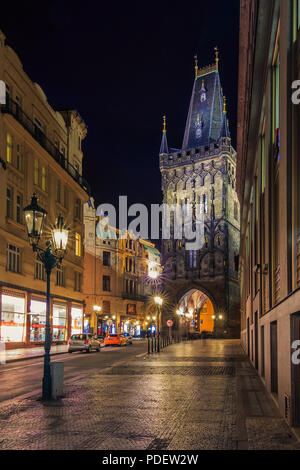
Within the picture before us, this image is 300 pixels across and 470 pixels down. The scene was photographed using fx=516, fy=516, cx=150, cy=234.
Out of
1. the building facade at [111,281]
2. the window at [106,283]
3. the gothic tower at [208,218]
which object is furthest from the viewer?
the gothic tower at [208,218]

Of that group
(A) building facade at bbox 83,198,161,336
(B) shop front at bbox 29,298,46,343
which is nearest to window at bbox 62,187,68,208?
(B) shop front at bbox 29,298,46,343

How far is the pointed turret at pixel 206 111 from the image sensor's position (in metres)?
85.2

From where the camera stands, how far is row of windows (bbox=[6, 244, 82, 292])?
32919mm

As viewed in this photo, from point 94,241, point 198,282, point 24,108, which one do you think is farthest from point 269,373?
point 198,282

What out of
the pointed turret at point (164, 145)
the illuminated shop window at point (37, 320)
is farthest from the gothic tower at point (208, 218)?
the illuminated shop window at point (37, 320)

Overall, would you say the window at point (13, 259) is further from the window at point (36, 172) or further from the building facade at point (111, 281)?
the building facade at point (111, 281)

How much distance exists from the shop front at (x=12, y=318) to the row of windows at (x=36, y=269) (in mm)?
1821

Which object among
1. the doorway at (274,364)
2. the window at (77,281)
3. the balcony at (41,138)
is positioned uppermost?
the balcony at (41,138)

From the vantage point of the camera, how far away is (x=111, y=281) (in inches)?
2766

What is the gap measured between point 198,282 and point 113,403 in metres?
66.8

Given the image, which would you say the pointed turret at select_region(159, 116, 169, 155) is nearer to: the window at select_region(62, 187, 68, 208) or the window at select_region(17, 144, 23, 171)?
the window at select_region(62, 187, 68, 208)

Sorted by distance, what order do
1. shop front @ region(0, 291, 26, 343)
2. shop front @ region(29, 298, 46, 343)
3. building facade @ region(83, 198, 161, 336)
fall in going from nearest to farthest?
shop front @ region(0, 291, 26, 343), shop front @ region(29, 298, 46, 343), building facade @ region(83, 198, 161, 336)

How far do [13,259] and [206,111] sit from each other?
61.2m

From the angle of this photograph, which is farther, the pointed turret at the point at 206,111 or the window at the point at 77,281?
the pointed turret at the point at 206,111
